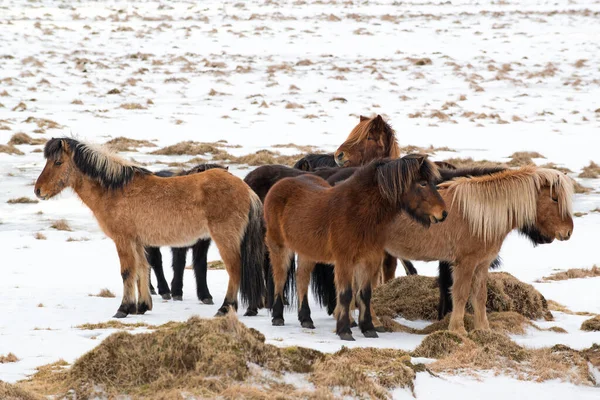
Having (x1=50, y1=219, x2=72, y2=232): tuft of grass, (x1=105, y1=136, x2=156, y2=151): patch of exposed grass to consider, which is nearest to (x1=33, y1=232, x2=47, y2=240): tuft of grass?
(x1=50, y1=219, x2=72, y2=232): tuft of grass

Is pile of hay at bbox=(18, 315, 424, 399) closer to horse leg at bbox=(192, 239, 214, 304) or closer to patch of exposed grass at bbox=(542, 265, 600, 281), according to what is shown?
horse leg at bbox=(192, 239, 214, 304)

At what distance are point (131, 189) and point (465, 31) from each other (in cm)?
3886

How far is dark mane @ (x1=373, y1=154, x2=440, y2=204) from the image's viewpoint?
281 inches

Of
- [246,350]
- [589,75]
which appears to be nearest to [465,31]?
[589,75]

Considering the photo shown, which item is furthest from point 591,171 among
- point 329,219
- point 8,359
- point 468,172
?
point 8,359

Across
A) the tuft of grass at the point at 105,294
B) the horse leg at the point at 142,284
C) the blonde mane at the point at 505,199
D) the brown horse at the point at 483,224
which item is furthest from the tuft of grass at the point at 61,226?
the blonde mane at the point at 505,199

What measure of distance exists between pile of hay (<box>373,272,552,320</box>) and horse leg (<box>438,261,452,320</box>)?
0.19 m

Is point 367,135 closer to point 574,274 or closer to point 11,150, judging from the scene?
point 574,274

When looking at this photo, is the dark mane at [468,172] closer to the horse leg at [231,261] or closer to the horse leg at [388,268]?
the horse leg at [388,268]

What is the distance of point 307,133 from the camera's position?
22.7 meters

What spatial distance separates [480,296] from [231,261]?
258 cm

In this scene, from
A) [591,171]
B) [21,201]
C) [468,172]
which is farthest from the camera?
[591,171]

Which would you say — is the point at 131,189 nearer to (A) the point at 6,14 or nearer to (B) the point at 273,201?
(B) the point at 273,201

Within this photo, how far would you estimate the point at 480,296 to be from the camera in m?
7.42
